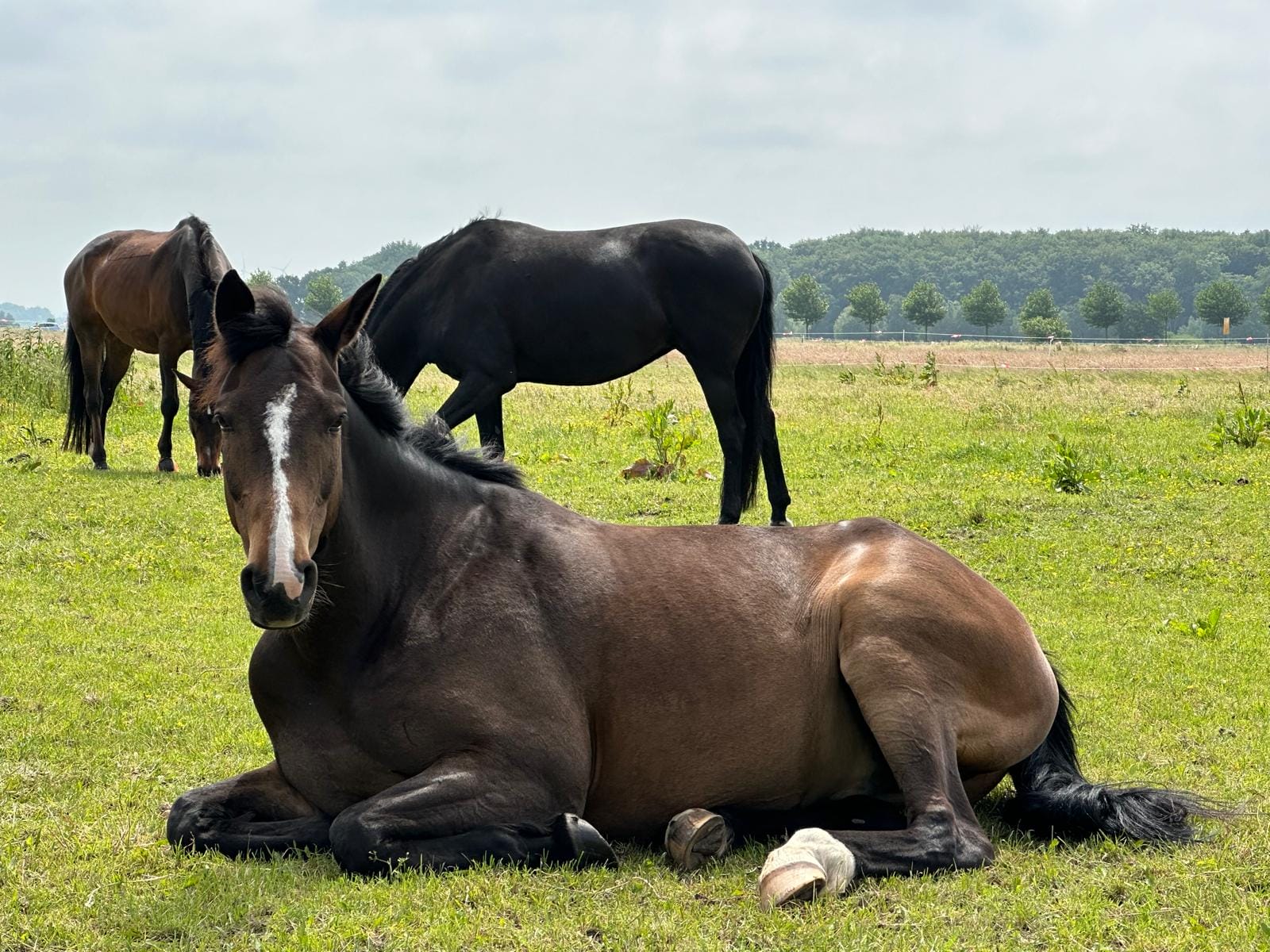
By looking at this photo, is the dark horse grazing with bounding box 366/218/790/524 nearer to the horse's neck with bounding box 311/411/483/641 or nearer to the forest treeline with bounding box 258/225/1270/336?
the horse's neck with bounding box 311/411/483/641

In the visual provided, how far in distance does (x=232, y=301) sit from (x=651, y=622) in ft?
6.56

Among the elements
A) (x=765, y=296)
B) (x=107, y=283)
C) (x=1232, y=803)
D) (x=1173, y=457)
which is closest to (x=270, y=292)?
(x=1232, y=803)

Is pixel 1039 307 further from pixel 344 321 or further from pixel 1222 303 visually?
pixel 344 321

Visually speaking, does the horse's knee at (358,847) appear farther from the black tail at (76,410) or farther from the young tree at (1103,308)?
the young tree at (1103,308)

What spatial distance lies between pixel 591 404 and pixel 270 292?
17713 mm

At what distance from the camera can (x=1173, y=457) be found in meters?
16.1

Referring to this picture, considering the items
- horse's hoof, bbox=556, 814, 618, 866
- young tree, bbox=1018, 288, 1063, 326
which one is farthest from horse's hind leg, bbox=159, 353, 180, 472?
young tree, bbox=1018, 288, 1063, 326

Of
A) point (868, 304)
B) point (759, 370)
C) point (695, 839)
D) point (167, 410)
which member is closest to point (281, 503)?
point (695, 839)

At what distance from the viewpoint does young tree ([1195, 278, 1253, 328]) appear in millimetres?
117625

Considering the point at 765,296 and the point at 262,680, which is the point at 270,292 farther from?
the point at 765,296

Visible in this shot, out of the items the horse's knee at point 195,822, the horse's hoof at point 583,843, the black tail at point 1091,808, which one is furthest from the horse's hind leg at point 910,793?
the horse's knee at point 195,822

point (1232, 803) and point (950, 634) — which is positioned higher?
point (950, 634)

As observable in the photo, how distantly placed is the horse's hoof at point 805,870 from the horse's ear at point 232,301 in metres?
2.58

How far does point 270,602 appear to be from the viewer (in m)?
3.85
